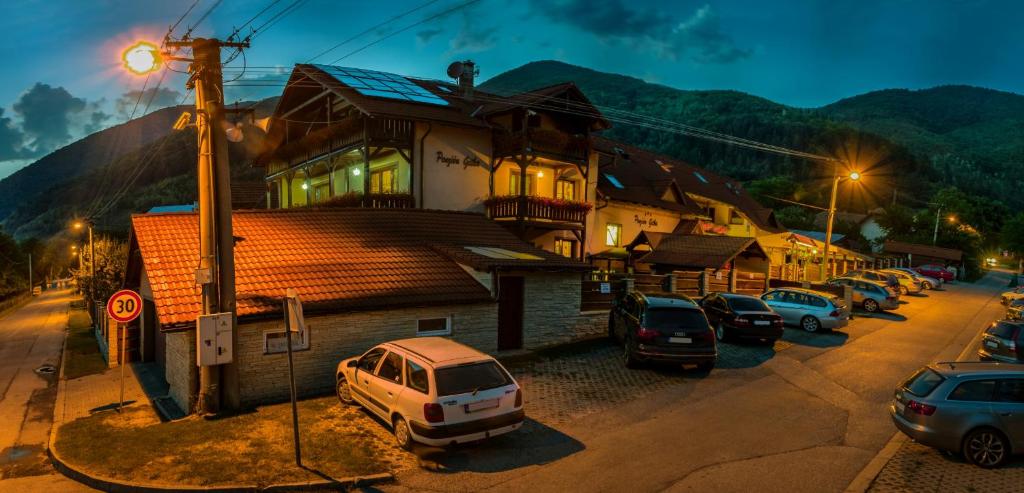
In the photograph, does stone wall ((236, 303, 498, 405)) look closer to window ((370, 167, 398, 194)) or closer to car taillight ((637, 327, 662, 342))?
car taillight ((637, 327, 662, 342))

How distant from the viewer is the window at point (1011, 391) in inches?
318

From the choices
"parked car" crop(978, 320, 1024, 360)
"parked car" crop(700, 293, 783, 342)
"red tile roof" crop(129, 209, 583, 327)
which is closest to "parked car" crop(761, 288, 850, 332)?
"parked car" crop(700, 293, 783, 342)

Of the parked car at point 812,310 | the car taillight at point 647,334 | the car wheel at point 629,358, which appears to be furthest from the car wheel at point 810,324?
the car taillight at point 647,334

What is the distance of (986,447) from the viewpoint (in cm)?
807

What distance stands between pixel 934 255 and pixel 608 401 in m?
73.8

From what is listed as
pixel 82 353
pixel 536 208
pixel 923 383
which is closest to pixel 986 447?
pixel 923 383

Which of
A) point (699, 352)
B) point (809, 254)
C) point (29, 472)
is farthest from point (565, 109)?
point (809, 254)

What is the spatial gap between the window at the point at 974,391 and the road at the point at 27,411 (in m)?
13.2

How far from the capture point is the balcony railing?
23641 millimetres

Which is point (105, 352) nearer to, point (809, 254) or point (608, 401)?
point (608, 401)

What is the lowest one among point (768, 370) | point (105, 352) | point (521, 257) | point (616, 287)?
point (105, 352)

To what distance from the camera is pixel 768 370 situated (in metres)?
14.4

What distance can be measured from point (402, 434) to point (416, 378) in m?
0.97

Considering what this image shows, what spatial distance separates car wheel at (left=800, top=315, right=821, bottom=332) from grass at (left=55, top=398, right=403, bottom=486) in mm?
17126
